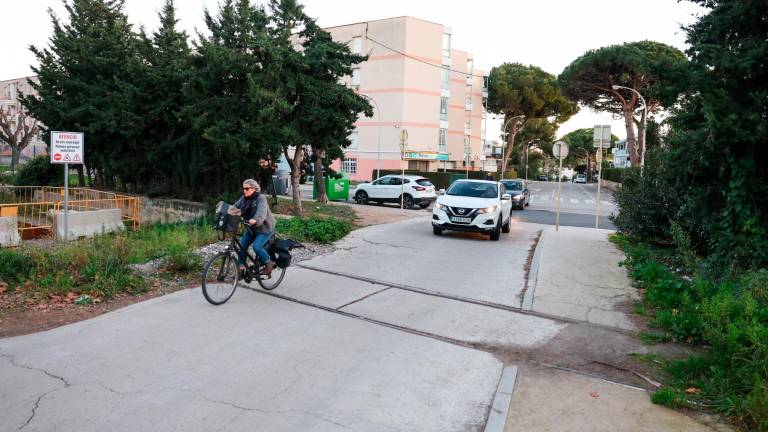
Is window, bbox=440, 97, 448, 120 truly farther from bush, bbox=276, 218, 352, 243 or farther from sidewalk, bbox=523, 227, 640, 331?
bush, bbox=276, 218, 352, 243

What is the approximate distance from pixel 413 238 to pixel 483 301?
6.15 metres

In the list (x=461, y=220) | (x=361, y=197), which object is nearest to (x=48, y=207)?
(x=361, y=197)

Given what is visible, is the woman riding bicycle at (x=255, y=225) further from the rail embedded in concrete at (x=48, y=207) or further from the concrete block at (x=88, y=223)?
the rail embedded in concrete at (x=48, y=207)

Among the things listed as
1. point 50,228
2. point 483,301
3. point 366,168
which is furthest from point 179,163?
point 366,168

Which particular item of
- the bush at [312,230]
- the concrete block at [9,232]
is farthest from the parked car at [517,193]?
the concrete block at [9,232]

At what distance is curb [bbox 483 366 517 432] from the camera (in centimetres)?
411

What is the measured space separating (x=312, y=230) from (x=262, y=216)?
5.10 metres

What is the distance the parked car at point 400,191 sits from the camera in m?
25.5

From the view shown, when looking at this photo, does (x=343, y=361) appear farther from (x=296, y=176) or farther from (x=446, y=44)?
(x=446, y=44)

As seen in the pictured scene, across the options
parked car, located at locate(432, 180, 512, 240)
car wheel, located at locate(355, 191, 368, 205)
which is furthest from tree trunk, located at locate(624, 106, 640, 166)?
parked car, located at locate(432, 180, 512, 240)

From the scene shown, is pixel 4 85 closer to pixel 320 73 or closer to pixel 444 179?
pixel 444 179

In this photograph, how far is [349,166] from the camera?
55.0 meters

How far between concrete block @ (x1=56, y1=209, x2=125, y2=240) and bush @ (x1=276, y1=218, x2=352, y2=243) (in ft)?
17.1

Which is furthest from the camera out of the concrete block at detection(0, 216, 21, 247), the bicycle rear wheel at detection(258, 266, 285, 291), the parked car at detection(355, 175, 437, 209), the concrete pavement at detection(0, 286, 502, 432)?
the parked car at detection(355, 175, 437, 209)
